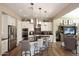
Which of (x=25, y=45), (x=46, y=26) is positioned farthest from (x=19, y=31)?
(x=46, y=26)

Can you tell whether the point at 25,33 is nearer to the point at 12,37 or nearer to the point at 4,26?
the point at 12,37

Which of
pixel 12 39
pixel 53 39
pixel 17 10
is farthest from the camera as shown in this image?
pixel 12 39

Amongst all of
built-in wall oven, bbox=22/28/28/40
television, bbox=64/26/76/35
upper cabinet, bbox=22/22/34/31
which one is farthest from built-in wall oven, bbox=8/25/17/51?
television, bbox=64/26/76/35

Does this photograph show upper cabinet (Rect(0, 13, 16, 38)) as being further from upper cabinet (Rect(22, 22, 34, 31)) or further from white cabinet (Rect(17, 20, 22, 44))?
upper cabinet (Rect(22, 22, 34, 31))

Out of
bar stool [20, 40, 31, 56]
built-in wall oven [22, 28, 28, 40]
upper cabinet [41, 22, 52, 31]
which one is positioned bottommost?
bar stool [20, 40, 31, 56]

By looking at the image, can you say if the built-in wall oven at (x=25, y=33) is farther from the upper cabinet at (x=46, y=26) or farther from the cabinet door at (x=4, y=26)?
the cabinet door at (x=4, y=26)

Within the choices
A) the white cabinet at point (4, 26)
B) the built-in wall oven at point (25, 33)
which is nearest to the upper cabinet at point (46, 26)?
the built-in wall oven at point (25, 33)

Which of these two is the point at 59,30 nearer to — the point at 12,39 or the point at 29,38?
the point at 29,38

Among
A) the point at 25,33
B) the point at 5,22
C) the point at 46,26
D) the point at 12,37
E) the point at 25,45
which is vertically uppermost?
the point at 5,22

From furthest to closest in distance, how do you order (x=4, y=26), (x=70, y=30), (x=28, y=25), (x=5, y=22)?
(x=5, y=22) < (x=4, y=26) < (x=70, y=30) < (x=28, y=25)

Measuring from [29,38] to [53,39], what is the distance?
80 cm

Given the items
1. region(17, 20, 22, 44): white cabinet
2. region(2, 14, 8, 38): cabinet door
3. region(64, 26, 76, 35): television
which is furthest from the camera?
region(2, 14, 8, 38): cabinet door

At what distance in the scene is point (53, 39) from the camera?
15.0 feet

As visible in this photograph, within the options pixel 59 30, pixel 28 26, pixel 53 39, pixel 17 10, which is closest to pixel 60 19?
pixel 59 30
